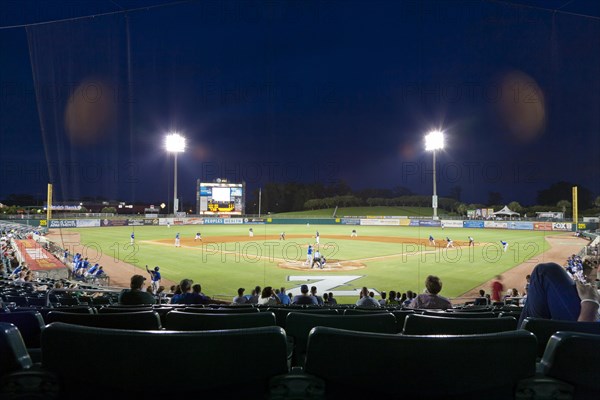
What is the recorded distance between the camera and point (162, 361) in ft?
3.64

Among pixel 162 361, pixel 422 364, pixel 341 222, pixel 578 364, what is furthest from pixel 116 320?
pixel 341 222

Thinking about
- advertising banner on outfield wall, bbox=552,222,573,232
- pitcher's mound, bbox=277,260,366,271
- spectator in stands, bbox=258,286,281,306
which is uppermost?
advertising banner on outfield wall, bbox=552,222,573,232

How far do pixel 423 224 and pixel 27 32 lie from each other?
174 feet

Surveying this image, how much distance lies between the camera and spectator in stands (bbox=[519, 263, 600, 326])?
2.67 meters

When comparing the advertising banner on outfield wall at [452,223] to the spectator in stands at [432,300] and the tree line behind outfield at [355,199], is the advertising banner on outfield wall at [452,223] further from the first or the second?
the spectator in stands at [432,300]

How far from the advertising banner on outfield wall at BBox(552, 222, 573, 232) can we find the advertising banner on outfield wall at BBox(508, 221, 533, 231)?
111 inches

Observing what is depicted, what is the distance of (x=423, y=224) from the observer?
57219 mm

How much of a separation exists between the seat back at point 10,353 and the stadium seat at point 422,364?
87 centimetres

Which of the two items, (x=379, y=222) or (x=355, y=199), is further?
(x=355, y=199)

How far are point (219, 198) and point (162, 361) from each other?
65.6 m

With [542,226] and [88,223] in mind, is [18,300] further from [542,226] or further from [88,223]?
[542,226]

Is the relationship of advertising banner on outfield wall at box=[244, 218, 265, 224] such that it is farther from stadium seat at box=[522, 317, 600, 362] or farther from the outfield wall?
stadium seat at box=[522, 317, 600, 362]

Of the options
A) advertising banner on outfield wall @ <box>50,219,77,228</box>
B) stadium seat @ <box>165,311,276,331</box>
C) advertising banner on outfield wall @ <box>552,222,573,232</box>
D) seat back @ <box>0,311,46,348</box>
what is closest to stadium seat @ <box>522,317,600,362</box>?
stadium seat @ <box>165,311,276,331</box>

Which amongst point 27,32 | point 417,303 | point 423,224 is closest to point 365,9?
point 27,32
